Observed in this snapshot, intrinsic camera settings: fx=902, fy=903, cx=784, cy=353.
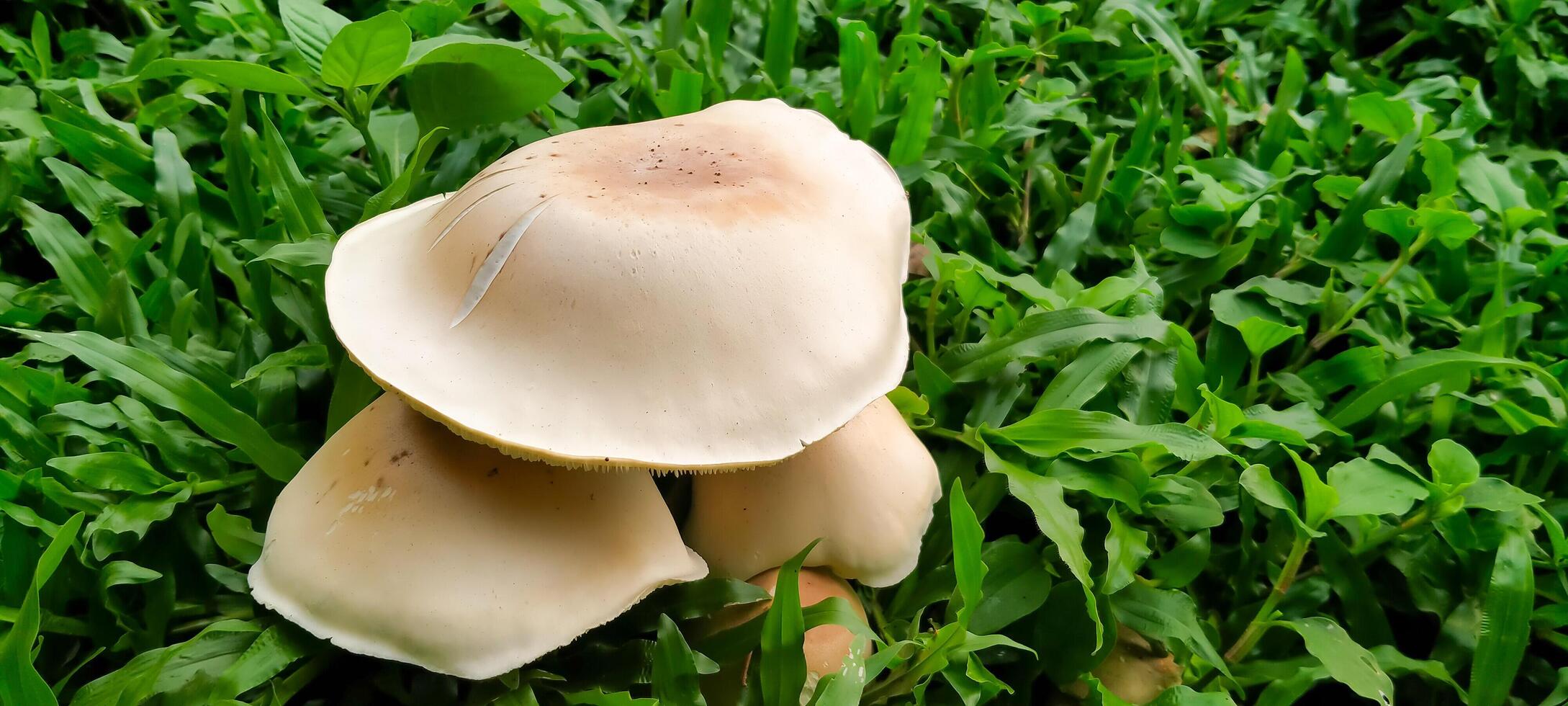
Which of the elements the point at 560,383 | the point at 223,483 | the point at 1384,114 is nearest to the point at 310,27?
the point at 223,483

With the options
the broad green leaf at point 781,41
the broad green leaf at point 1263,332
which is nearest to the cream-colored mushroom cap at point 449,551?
the broad green leaf at point 1263,332

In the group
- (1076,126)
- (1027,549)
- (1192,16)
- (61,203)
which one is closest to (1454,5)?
(1192,16)

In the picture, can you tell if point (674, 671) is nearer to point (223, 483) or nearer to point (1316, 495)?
point (223, 483)

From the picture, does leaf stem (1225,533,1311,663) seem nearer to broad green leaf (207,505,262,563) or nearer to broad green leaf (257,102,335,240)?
broad green leaf (207,505,262,563)

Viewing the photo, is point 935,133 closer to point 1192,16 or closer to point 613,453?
point 1192,16

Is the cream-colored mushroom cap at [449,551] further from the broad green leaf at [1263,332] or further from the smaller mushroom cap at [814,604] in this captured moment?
the broad green leaf at [1263,332]

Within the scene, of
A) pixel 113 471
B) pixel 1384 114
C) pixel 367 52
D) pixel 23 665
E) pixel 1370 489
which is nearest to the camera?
pixel 23 665

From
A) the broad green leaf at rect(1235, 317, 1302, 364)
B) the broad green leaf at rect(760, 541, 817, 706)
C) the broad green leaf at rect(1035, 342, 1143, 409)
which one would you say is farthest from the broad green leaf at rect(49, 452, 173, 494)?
the broad green leaf at rect(1235, 317, 1302, 364)
